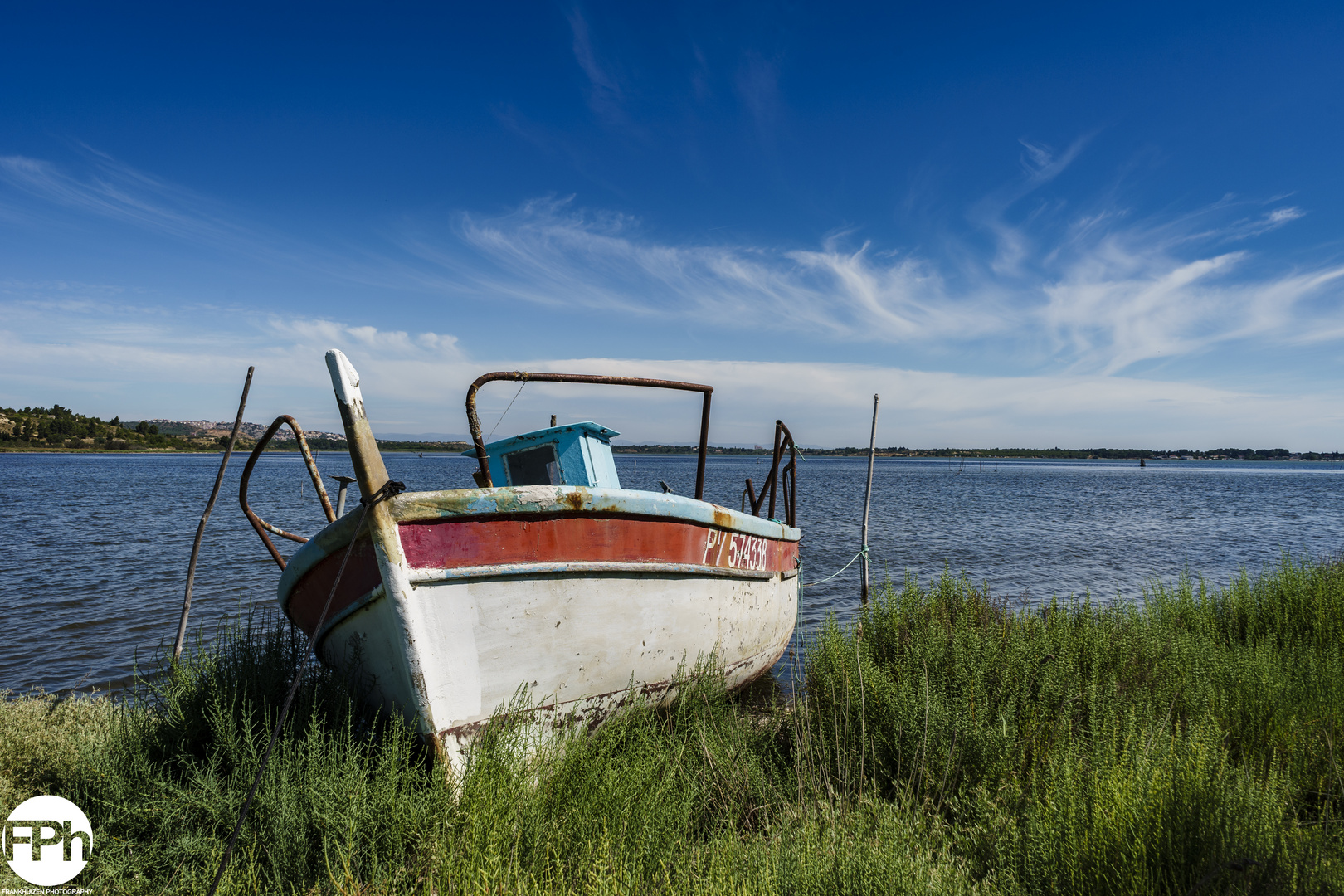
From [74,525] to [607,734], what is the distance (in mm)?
25317

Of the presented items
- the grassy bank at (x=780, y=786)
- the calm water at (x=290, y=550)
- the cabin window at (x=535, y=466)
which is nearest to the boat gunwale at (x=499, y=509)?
the grassy bank at (x=780, y=786)

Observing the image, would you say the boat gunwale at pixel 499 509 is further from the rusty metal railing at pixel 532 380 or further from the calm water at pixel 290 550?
the calm water at pixel 290 550

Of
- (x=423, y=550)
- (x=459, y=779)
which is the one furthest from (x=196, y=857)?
(x=423, y=550)

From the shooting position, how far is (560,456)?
5.52 m

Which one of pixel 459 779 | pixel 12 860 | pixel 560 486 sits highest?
pixel 560 486

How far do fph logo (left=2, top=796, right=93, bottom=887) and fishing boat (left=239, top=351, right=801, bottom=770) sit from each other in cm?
138

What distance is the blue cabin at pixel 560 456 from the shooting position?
550 centimetres

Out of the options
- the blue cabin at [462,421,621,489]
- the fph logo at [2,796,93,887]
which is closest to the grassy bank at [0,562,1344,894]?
the fph logo at [2,796,93,887]

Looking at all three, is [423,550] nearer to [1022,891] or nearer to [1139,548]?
[1022,891]

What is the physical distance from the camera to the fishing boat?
361cm

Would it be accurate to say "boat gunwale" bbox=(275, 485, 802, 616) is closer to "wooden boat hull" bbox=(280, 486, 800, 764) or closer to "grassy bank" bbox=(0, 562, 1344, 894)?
"wooden boat hull" bbox=(280, 486, 800, 764)

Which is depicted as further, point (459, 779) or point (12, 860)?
point (459, 779)

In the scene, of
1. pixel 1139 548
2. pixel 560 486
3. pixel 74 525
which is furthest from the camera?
pixel 74 525

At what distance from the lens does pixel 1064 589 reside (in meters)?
13.4
